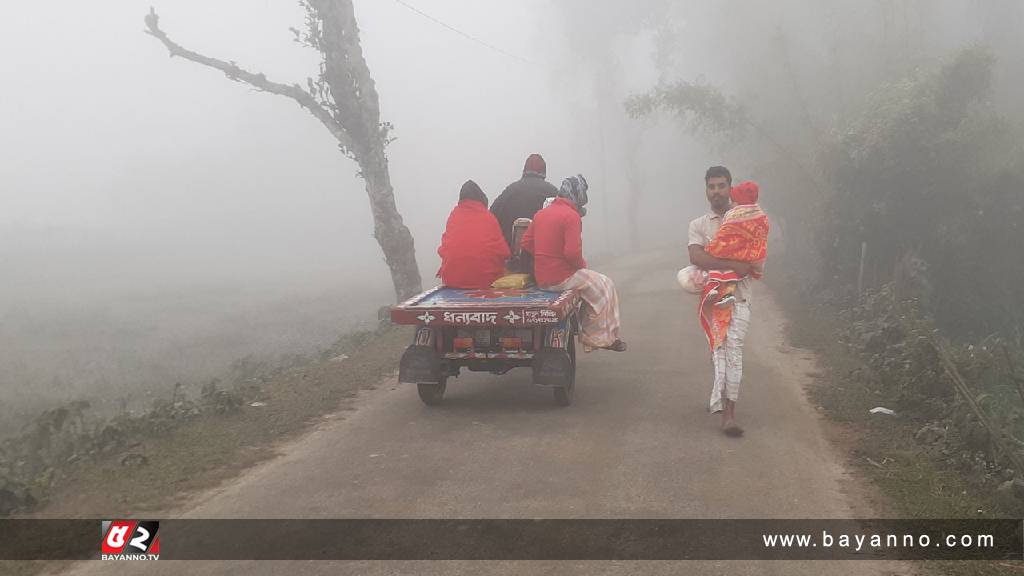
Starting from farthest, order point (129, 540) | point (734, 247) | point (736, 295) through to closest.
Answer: point (736, 295), point (734, 247), point (129, 540)

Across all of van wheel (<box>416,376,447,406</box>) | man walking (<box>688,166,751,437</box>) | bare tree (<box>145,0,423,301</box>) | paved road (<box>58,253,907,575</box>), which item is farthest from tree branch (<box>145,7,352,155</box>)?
man walking (<box>688,166,751,437</box>)

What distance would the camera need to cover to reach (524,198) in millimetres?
9648

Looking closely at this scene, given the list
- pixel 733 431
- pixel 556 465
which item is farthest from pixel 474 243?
pixel 733 431

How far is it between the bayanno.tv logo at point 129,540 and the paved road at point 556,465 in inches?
7.0

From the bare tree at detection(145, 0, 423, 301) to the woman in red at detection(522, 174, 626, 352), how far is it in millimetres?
6825

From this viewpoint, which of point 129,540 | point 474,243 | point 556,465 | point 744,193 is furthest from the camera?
point 474,243

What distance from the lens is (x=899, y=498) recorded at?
576 cm

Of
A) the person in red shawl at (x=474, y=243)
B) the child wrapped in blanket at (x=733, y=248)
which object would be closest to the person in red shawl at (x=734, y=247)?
the child wrapped in blanket at (x=733, y=248)

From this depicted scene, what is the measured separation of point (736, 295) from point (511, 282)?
240 centimetres

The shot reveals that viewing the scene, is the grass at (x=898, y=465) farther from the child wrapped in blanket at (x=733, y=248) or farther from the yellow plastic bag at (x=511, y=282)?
the yellow plastic bag at (x=511, y=282)

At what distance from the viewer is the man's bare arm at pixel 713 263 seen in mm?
7277

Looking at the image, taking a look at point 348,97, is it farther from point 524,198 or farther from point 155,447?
point 155,447

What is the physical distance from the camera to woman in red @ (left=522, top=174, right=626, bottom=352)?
8484 mm

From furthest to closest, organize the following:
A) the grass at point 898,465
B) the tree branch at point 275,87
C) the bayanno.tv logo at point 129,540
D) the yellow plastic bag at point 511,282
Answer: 1. the tree branch at point 275,87
2. the yellow plastic bag at point 511,282
3. the grass at point 898,465
4. the bayanno.tv logo at point 129,540
